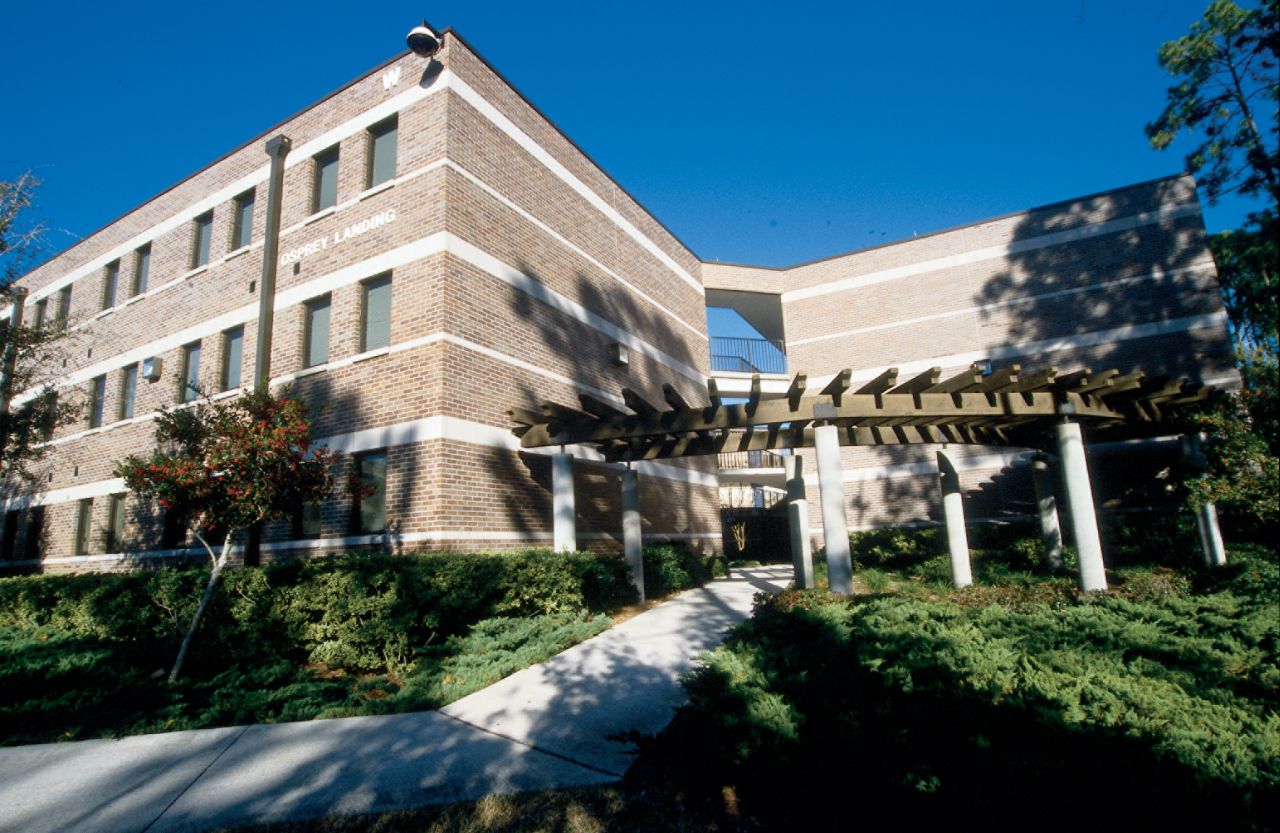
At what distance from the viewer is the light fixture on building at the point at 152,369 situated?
607 inches

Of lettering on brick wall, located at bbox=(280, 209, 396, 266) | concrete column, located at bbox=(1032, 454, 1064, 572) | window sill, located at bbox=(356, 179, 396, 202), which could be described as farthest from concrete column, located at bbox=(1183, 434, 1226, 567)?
window sill, located at bbox=(356, 179, 396, 202)

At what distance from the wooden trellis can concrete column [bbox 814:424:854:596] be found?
38 cm

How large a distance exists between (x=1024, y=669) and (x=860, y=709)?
3.85 ft

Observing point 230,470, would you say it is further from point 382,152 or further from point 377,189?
point 382,152

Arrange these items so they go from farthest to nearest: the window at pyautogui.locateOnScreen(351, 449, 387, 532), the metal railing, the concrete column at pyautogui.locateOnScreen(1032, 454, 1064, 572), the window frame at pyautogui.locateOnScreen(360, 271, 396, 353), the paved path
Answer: the metal railing, the concrete column at pyautogui.locateOnScreen(1032, 454, 1064, 572), the window frame at pyautogui.locateOnScreen(360, 271, 396, 353), the window at pyautogui.locateOnScreen(351, 449, 387, 532), the paved path

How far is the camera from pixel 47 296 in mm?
20328

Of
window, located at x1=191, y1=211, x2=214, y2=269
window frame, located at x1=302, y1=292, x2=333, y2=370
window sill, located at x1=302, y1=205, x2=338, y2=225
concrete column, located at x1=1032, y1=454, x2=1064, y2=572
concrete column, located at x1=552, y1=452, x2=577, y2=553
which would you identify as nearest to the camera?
concrete column, located at x1=552, y1=452, x2=577, y2=553

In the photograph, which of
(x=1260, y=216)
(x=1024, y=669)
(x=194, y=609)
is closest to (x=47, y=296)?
(x=194, y=609)

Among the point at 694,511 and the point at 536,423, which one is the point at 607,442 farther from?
the point at 694,511

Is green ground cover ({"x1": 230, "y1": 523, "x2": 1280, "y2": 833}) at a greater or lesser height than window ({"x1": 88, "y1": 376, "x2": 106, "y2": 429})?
lesser

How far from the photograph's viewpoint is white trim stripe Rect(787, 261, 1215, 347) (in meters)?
18.1

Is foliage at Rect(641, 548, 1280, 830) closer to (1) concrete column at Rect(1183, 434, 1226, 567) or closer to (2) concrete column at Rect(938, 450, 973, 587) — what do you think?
(2) concrete column at Rect(938, 450, 973, 587)

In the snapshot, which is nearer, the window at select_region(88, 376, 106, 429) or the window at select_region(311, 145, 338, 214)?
the window at select_region(311, 145, 338, 214)

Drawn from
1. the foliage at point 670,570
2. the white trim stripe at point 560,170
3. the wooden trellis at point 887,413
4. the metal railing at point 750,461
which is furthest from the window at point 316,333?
the metal railing at point 750,461
